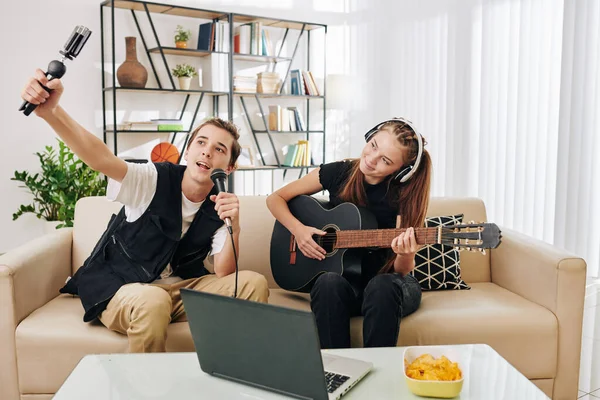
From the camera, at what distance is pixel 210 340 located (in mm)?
1469

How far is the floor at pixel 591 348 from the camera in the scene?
2.59 meters

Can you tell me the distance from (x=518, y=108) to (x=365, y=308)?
115 inches

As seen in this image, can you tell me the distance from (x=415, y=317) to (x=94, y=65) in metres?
3.67

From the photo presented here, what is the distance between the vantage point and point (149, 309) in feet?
6.38

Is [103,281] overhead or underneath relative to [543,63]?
underneath

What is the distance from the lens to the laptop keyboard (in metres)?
1.42

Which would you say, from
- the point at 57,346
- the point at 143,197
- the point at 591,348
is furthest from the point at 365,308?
Result: the point at 591,348

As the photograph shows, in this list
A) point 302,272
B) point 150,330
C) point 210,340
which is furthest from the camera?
point 302,272

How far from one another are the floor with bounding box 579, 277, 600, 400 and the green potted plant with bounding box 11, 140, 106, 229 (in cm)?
303

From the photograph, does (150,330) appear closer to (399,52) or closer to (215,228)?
(215,228)

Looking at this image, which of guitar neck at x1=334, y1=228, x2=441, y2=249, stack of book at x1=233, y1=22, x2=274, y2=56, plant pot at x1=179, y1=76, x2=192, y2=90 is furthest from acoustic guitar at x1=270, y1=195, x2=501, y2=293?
stack of book at x1=233, y1=22, x2=274, y2=56

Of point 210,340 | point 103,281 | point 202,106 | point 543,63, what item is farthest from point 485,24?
point 210,340

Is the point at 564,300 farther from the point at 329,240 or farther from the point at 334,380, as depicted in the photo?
the point at 334,380

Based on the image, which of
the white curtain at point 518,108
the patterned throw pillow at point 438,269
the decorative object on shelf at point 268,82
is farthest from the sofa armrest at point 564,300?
the decorative object on shelf at point 268,82
